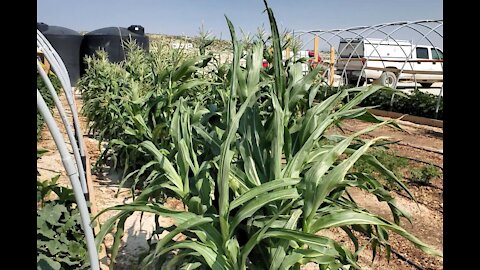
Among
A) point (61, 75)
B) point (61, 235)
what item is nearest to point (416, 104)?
point (61, 75)

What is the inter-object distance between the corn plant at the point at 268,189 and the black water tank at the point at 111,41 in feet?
50.5

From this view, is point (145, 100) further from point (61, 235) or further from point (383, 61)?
point (383, 61)

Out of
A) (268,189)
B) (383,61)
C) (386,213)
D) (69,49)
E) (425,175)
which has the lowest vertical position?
(386,213)

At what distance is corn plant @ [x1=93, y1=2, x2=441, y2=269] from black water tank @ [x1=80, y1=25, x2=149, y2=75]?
1540 cm

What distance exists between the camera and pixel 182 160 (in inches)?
73.3

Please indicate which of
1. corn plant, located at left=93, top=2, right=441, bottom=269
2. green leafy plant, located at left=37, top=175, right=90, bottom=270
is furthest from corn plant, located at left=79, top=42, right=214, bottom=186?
green leafy plant, located at left=37, top=175, right=90, bottom=270

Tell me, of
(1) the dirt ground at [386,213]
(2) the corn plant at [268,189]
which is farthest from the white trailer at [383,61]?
(2) the corn plant at [268,189]

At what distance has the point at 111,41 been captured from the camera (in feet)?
55.3

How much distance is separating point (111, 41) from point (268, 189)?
54.5ft

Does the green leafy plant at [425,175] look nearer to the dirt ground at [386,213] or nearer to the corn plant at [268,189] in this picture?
the dirt ground at [386,213]

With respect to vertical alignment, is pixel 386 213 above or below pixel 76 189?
below
